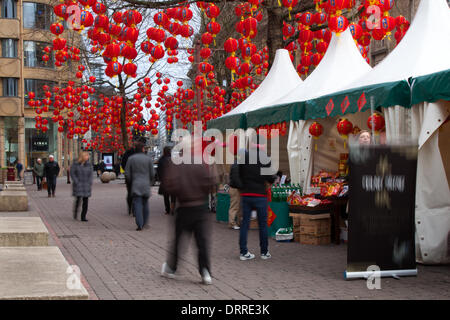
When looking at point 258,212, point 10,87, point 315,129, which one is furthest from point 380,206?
point 10,87

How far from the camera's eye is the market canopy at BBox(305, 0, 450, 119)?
8172 millimetres

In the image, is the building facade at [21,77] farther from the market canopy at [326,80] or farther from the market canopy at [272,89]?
the market canopy at [326,80]

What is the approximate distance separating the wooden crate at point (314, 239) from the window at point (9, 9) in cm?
4435

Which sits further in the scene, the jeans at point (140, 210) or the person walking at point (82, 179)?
the person walking at point (82, 179)

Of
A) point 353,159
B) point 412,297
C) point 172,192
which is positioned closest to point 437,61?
point 353,159

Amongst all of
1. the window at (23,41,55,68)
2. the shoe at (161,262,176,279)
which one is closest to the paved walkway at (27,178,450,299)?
the shoe at (161,262,176,279)

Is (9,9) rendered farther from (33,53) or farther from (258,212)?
(258,212)

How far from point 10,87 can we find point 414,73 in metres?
45.2

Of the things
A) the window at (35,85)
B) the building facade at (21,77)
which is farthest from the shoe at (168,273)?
the window at (35,85)

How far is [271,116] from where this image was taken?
12758 mm

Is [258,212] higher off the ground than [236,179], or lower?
lower

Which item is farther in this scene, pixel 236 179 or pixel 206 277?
pixel 236 179

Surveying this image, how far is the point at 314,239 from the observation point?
10.3 meters

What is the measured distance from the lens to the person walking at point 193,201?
6852mm
